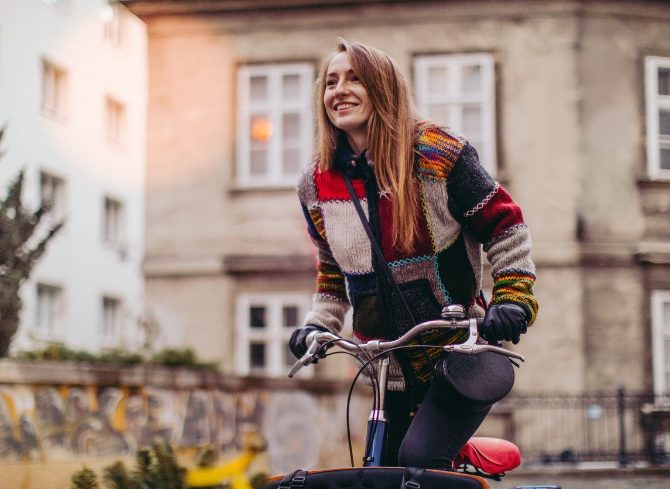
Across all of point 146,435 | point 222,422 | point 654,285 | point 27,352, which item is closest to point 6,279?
point 146,435

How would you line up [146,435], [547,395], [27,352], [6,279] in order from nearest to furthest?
[6,279] < [146,435] < [27,352] < [547,395]

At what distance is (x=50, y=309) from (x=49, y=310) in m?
0.03

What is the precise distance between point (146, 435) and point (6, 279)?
283 centimetres

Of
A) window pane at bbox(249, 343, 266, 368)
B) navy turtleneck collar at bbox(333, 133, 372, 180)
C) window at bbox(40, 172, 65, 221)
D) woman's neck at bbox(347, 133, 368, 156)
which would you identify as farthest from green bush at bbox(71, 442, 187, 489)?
window at bbox(40, 172, 65, 221)

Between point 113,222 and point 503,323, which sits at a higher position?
point 113,222

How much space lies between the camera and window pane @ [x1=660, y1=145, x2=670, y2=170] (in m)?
18.2

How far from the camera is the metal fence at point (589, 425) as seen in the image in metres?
16.8

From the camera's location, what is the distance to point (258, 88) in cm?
1853

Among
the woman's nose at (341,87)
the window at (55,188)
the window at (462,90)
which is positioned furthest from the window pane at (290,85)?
the woman's nose at (341,87)

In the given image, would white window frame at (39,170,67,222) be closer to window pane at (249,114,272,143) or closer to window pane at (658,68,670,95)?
window pane at (249,114,272,143)

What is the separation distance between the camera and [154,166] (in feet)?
61.3

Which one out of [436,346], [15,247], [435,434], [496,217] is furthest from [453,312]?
[15,247]

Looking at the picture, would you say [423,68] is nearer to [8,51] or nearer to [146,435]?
[146,435]

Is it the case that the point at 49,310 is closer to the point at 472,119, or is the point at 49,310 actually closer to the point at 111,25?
the point at 111,25
